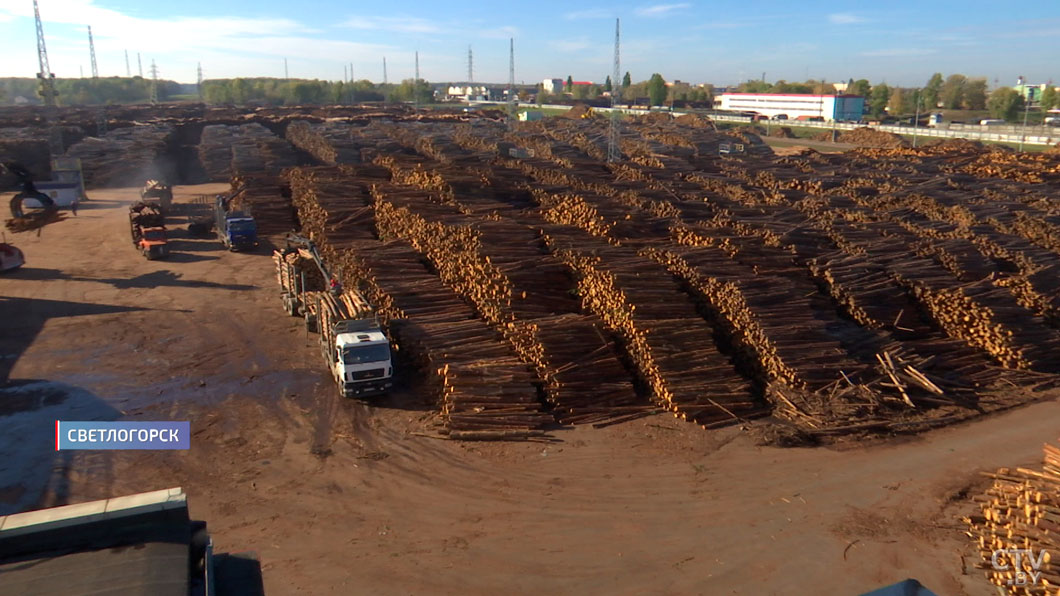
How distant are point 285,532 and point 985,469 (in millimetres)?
15459

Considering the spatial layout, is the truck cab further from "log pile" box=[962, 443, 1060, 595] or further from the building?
the building

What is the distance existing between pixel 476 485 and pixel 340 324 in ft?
22.2

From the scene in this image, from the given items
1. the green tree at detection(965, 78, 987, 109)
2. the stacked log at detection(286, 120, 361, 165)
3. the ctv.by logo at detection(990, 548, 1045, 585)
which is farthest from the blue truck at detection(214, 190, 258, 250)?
the green tree at detection(965, 78, 987, 109)

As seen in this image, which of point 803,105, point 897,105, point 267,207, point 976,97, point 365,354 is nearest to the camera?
point 365,354

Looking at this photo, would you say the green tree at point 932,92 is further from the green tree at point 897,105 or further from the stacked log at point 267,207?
the stacked log at point 267,207

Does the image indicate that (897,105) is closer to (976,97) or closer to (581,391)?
(976,97)

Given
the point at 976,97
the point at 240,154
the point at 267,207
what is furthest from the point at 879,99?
the point at 267,207

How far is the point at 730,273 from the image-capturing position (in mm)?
20547

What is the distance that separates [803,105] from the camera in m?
119

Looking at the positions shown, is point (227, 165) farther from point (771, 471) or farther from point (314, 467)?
point (771, 471)

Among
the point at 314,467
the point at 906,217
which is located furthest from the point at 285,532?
the point at 906,217

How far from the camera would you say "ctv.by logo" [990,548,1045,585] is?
9688mm

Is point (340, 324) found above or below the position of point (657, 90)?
below

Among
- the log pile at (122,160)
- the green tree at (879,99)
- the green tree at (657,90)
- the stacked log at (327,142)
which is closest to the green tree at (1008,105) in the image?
the green tree at (879,99)
